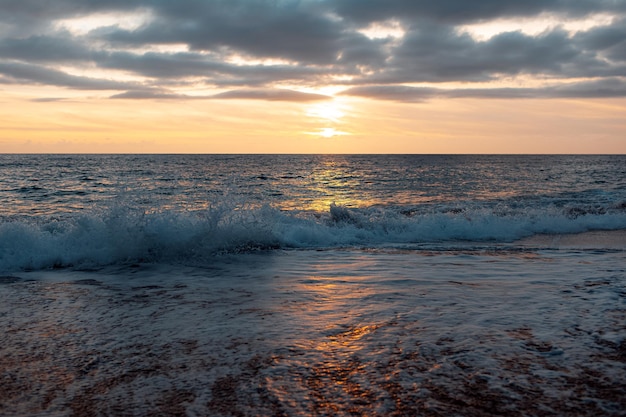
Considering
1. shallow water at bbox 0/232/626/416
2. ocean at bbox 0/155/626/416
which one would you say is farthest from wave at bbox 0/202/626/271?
shallow water at bbox 0/232/626/416

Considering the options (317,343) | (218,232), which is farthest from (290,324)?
(218,232)

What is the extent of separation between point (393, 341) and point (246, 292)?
2.70 m

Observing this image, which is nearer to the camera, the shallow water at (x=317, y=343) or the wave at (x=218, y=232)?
the shallow water at (x=317, y=343)

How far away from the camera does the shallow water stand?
3488 mm

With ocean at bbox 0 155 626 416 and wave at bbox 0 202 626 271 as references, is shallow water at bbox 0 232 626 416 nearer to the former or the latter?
ocean at bbox 0 155 626 416

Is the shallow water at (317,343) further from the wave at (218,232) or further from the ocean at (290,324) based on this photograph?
the wave at (218,232)

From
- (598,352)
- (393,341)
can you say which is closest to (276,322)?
(393,341)

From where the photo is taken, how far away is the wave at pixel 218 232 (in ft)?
31.1

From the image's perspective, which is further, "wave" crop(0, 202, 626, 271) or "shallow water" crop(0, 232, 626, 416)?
"wave" crop(0, 202, 626, 271)

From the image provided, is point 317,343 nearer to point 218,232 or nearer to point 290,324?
point 290,324

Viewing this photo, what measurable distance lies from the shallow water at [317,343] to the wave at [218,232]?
148 cm

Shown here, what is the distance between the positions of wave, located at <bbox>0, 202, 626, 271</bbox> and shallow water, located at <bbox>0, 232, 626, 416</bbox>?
1483 millimetres

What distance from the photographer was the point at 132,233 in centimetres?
1017

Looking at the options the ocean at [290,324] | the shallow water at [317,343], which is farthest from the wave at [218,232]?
the shallow water at [317,343]
